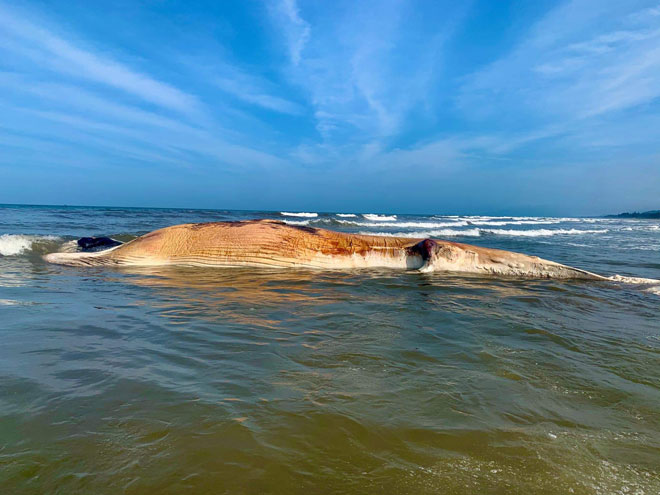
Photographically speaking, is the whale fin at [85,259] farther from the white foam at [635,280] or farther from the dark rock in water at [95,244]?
the white foam at [635,280]

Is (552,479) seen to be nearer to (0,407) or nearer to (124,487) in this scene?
(124,487)

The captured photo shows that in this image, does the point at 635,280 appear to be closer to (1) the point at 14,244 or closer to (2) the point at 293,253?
(2) the point at 293,253

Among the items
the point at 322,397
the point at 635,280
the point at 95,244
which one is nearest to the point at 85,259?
the point at 95,244

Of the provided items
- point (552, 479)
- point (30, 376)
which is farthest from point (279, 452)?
point (30, 376)

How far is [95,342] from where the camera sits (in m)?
2.78

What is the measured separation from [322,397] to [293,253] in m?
4.28

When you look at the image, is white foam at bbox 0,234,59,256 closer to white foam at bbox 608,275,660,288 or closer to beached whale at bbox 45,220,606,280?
beached whale at bbox 45,220,606,280

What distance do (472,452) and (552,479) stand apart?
293 millimetres

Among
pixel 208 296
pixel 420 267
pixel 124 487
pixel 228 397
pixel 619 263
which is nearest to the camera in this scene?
pixel 124 487

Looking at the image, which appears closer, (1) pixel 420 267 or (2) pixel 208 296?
(2) pixel 208 296

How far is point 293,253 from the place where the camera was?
623cm

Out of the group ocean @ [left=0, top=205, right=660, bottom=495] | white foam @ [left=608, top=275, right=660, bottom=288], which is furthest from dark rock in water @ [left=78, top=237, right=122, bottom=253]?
white foam @ [left=608, top=275, right=660, bottom=288]

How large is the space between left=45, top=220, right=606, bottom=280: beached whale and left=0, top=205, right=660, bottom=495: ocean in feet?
6.24

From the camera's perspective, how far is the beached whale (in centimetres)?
611
